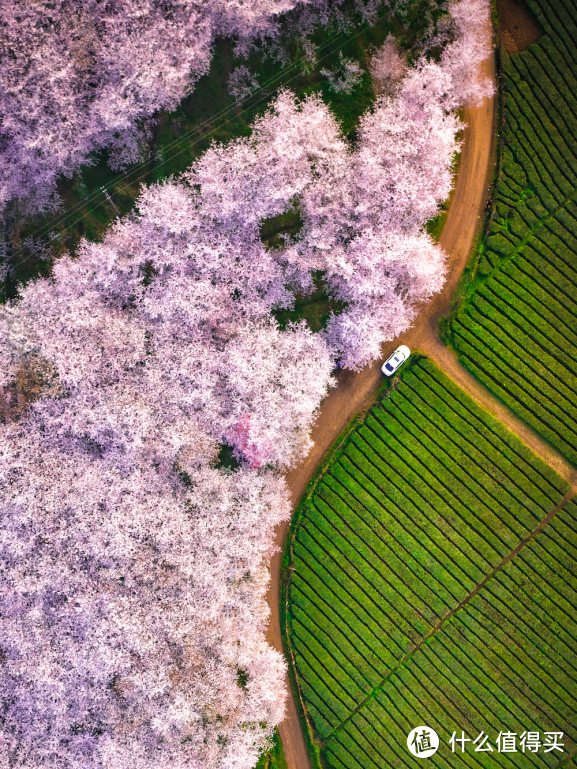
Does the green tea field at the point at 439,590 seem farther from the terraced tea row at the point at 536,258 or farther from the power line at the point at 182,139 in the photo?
the power line at the point at 182,139


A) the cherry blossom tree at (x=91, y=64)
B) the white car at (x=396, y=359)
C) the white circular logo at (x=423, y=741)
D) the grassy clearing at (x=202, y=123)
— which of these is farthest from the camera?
the white circular logo at (x=423, y=741)

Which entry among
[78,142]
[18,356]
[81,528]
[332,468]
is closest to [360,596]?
[332,468]

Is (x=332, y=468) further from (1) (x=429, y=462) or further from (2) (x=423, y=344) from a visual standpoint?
(2) (x=423, y=344)

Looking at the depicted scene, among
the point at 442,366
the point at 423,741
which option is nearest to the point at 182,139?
the point at 442,366

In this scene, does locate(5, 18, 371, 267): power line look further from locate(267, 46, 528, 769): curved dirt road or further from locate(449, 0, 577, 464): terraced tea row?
locate(449, 0, 577, 464): terraced tea row

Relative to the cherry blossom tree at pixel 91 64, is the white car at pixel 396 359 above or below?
below

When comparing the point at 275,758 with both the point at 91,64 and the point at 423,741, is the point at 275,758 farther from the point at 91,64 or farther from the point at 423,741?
the point at 91,64

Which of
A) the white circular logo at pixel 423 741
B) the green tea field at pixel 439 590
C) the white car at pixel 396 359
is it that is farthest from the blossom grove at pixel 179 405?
the white circular logo at pixel 423 741
